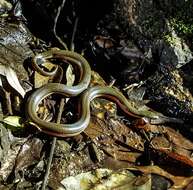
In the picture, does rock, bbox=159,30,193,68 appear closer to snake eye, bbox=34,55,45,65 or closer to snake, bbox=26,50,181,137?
snake, bbox=26,50,181,137

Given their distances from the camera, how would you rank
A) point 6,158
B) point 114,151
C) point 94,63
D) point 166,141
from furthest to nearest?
point 94,63 < point 166,141 < point 114,151 < point 6,158

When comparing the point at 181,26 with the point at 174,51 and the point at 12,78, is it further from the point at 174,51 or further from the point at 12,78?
the point at 12,78

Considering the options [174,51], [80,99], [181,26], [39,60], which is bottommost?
[80,99]

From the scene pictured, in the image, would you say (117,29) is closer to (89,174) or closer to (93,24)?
(93,24)

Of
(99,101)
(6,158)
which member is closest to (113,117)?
(99,101)

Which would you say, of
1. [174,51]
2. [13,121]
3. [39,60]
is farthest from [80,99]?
[174,51]

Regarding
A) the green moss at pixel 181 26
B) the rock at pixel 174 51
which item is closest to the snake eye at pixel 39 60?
the rock at pixel 174 51

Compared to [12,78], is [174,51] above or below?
above

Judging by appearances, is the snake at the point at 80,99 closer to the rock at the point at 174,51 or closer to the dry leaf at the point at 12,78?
the dry leaf at the point at 12,78
